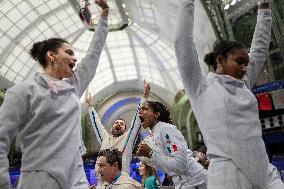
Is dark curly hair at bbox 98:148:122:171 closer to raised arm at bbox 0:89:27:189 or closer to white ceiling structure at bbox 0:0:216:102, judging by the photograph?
raised arm at bbox 0:89:27:189

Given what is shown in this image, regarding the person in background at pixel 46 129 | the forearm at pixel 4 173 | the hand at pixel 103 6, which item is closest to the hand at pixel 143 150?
the person in background at pixel 46 129

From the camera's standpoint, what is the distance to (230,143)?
2174mm

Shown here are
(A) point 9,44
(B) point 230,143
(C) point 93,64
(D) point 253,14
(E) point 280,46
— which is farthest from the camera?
(A) point 9,44

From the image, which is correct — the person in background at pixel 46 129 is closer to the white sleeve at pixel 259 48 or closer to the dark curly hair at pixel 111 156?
the white sleeve at pixel 259 48

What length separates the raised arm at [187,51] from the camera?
2281 millimetres

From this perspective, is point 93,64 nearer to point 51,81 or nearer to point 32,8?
point 51,81

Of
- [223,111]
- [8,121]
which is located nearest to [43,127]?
[8,121]

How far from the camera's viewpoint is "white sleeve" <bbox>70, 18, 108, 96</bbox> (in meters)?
2.69

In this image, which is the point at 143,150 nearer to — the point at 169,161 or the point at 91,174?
the point at 169,161

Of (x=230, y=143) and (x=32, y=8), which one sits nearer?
(x=230, y=143)

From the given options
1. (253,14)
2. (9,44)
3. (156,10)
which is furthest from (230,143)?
(9,44)

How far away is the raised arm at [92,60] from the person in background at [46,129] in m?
0.14

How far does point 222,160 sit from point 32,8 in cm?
1911

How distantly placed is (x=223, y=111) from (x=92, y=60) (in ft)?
3.81
